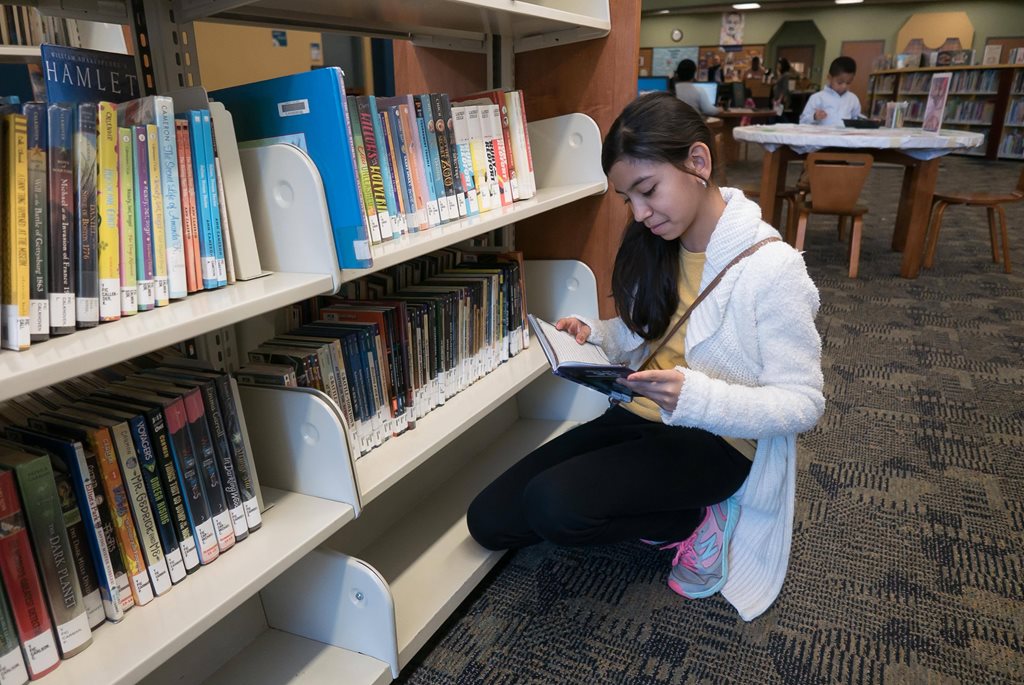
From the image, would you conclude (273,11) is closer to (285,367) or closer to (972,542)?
(285,367)

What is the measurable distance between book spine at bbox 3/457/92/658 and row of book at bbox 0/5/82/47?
2476mm

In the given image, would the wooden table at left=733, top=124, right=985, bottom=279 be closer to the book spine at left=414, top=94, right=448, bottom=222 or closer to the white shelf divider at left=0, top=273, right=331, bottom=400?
the book spine at left=414, top=94, right=448, bottom=222

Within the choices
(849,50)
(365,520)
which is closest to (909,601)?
(365,520)

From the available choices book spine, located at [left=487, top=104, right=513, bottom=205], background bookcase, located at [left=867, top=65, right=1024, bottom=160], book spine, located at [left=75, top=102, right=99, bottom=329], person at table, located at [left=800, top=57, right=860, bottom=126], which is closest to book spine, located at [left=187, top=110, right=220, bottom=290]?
book spine, located at [left=75, top=102, right=99, bottom=329]

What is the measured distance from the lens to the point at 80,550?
0.86 metres

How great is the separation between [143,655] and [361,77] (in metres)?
6.56

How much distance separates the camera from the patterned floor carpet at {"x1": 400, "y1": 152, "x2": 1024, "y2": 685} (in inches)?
51.8

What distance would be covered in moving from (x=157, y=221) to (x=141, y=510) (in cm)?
40

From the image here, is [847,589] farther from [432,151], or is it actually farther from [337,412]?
[432,151]

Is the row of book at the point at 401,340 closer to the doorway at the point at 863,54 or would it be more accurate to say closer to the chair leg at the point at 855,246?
the chair leg at the point at 855,246

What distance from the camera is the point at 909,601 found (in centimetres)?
147

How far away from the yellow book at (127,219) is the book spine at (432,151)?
61cm

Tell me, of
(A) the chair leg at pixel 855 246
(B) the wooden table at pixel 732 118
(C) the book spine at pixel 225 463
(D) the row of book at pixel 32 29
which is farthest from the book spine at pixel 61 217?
(B) the wooden table at pixel 732 118

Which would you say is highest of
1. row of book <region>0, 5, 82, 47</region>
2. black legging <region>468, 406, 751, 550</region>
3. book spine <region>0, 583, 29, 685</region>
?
row of book <region>0, 5, 82, 47</region>
